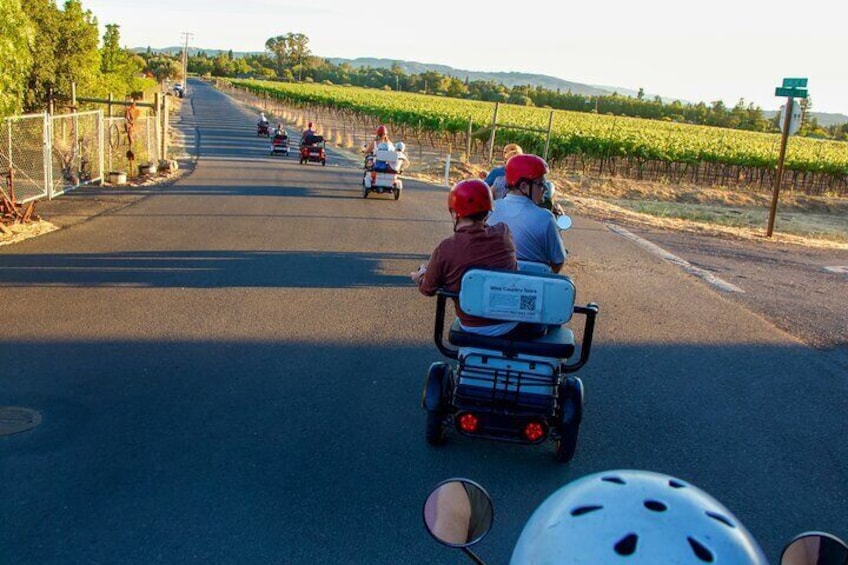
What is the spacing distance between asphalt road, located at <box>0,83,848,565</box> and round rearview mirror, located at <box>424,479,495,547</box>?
1907 mm

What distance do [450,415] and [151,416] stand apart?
2018 mm

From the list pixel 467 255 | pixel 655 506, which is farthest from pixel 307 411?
pixel 655 506

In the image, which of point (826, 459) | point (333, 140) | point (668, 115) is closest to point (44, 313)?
point (826, 459)

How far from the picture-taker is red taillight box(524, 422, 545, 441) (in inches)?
193

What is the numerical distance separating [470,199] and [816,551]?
11.5 ft

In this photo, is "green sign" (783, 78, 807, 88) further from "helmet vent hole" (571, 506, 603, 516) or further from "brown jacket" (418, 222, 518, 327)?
"helmet vent hole" (571, 506, 603, 516)

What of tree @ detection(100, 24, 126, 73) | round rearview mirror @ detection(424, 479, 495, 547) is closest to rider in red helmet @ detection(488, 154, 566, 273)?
round rearview mirror @ detection(424, 479, 495, 547)

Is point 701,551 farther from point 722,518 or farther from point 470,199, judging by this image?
point 470,199

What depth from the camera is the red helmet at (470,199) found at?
5.22m

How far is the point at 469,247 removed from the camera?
5.23 m

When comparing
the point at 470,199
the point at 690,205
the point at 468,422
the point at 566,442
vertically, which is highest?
the point at 470,199

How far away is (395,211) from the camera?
1686 centimetres

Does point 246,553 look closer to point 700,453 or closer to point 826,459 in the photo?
point 700,453

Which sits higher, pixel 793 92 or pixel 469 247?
pixel 793 92
